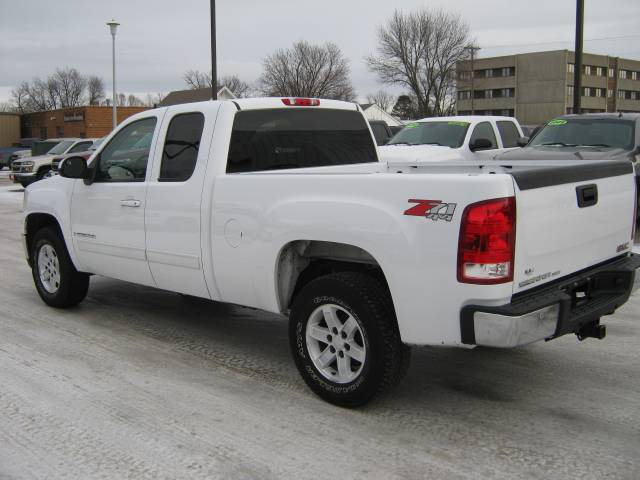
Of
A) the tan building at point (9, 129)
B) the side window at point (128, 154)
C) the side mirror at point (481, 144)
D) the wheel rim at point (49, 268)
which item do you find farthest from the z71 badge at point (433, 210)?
the tan building at point (9, 129)

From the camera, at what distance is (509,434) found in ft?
12.2

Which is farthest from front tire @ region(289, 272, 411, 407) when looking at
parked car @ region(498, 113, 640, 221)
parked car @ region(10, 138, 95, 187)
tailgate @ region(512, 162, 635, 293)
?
parked car @ region(10, 138, 95, 187)

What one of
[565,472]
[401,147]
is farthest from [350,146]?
[401,147]

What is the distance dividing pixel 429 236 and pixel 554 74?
95284mm

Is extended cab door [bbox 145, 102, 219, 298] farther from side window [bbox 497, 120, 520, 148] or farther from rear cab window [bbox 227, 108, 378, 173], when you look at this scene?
side window [bbox 497, 120, 520, 148]

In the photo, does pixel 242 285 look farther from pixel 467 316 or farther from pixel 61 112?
pixel 61 112

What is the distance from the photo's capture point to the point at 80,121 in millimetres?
51469

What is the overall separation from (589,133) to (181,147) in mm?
A: 7570

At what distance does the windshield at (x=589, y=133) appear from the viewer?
33.3 feet

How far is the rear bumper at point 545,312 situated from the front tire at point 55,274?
13.8 feet

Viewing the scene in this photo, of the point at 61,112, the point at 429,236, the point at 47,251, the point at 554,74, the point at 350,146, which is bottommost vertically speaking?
the point at 47,251

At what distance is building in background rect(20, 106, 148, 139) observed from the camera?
5053cm

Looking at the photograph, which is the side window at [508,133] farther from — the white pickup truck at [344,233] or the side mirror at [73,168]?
the side mirror at [73,168]

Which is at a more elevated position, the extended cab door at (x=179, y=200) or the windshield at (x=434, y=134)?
the windshield at (x=434, y=134)
